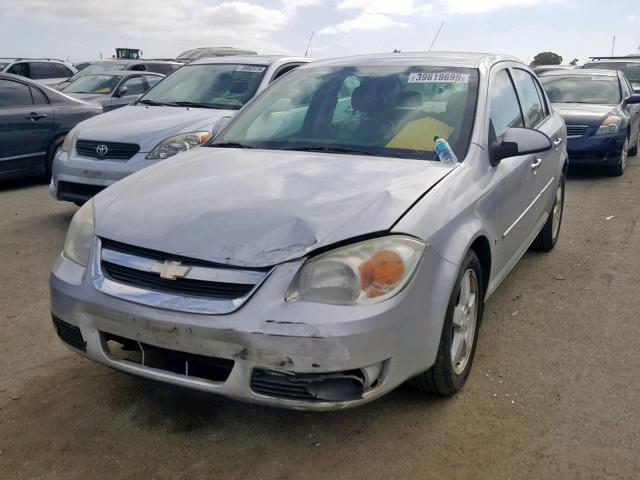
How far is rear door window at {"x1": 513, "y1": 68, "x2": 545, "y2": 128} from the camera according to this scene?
4.41 meters

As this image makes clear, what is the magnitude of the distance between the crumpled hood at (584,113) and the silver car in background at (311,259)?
19.1ft

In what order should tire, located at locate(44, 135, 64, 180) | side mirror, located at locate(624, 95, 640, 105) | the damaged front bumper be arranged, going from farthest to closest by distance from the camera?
side mirror, located at locate(624, 95, 640, 105) < tire, located at locate(44, 135, 64, 180) < the damaged front bumper

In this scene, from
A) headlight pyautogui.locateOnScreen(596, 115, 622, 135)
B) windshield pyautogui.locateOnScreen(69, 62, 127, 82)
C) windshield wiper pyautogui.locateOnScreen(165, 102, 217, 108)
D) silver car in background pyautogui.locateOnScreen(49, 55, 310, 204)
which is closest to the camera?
silver car in background pyautogui.locateOnScreen(49, 55, 310, 204)

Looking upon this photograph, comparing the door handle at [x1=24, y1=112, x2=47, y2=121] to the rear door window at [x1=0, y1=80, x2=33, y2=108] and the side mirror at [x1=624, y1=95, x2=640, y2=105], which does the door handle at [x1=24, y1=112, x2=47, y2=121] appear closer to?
the rear door window at [x1=0, y1=80, x2=33, y2=108]

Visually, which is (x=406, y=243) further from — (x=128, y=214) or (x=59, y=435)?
(x=59, y=435)

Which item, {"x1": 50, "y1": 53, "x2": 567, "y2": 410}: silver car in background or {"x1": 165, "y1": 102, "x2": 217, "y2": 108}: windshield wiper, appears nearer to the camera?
{"x1": 50, "y1": 53, "x2": 567, "y2": 410}: silver car in background

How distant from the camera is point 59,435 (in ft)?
9.09

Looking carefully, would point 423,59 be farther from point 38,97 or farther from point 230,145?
point 38,97

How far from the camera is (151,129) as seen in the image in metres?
6.02

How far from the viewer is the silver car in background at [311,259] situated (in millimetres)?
2379

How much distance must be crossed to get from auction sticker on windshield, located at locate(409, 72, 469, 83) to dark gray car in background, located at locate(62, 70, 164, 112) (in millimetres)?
7556

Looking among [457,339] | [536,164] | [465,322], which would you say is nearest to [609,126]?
[536,164]

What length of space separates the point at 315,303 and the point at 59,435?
1313mm

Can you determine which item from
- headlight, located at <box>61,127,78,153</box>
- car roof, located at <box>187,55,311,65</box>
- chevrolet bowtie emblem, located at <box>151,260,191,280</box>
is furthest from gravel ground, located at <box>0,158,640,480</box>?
car roof, located at <box>187,55,311,65</box>
